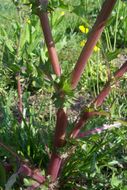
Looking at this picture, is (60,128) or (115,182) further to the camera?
(115,182)

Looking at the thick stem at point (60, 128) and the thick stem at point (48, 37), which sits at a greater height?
the thick stem at point (48, 37)

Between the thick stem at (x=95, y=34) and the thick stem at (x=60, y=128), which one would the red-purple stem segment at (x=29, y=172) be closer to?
the thick stem at (x=60, y=128)

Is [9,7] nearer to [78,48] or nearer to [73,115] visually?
[78,48]

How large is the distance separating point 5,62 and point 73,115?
3.18 ft

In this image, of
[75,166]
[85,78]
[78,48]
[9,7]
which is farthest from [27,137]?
[9,7]

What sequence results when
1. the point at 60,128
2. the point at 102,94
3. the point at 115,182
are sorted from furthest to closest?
the point at 115,182, the point at 60,128, the point at 102,94

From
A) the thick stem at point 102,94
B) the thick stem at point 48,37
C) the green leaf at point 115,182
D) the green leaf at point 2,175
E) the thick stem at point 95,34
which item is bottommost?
the green leaf at point 115,182

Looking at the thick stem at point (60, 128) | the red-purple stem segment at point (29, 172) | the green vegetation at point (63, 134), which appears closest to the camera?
the green vegetation at point (63, 134)

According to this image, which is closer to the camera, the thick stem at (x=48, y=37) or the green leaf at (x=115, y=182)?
the thick stem at (x=48, y=37)

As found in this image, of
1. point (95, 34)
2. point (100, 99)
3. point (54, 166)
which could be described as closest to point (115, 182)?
point (54, 166)

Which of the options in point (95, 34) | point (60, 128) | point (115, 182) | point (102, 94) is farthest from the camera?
point (115, 182)

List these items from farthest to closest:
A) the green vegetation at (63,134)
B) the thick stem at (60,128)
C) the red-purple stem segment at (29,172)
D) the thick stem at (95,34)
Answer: the red-purple stem segment at (29,172) < the thick stem at (60,128) < the green vegetation at (63,134) < the thick stem at (95,34)

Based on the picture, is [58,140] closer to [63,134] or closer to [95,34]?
[63,134]

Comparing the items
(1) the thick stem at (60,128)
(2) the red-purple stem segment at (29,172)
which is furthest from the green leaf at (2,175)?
(1) the thick stem at (60,128)
